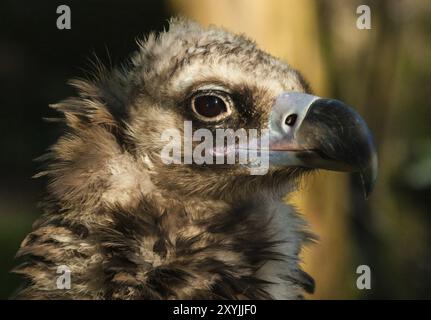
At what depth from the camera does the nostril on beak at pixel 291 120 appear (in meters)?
2.77

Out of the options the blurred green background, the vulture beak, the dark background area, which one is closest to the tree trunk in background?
the blurred green background

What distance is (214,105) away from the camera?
9.16 ft

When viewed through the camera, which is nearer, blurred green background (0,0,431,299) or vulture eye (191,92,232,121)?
vulture eye (191,92,232,121)

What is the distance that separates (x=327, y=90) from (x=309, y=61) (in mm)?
246

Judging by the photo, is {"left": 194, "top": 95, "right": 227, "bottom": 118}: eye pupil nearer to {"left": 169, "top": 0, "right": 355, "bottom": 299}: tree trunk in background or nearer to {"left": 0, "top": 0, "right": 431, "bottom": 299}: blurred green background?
{"left": 0, "top": 0, "right": 431, "bottom": 299}: blurred green background

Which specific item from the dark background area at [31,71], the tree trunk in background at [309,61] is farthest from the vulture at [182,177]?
the dark background area at [31,71]

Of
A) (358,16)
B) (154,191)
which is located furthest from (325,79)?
(154,191)

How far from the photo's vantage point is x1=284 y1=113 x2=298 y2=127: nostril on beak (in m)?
2.77

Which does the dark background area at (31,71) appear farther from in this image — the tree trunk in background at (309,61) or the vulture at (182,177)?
the vulture at (182,177)

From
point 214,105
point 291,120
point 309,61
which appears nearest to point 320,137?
point 291,120

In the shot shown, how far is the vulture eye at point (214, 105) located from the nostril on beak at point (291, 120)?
206 mm

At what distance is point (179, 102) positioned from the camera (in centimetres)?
284

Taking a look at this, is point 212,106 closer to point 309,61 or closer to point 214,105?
point 214,105

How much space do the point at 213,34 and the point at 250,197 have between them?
0.62m
